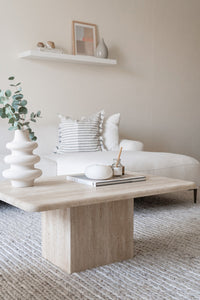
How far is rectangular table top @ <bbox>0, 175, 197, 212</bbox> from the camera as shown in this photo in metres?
1.55

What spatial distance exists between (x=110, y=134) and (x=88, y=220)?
212 cm

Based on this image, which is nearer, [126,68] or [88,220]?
[88,220]

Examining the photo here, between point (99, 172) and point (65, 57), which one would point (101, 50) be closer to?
point (65, 57)

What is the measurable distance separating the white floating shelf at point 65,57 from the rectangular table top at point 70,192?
2.16m

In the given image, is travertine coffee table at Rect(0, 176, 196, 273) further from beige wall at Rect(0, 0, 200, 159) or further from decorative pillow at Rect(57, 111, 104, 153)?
beige wall at Rect(0, 0, 200, 159)

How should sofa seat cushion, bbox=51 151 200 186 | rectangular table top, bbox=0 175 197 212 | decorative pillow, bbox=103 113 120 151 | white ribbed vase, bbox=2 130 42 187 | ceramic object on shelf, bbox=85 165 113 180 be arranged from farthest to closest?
1. decorative pillow, bbox=103 113 120 151
2. sofa seat cushion, bbox=51 151 200 186
3. ceramic object on shelf, bbox=85 165 113 180
4. white ribbed vase, bbox=2 130 42 187
5. rectangular table top, bbox=0 175 197 212

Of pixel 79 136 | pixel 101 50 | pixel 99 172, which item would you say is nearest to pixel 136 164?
pixel 79 136

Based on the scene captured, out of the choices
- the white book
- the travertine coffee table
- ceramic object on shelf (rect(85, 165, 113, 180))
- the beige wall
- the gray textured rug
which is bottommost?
the gray textured rug

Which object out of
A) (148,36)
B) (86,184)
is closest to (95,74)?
(148,36)

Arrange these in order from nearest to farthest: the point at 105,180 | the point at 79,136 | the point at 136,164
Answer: the point at 105,180, the point at 136,164, the point at 79,136

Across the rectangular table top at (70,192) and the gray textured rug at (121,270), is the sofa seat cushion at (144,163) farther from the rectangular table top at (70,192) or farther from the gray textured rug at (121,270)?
the rectangular table top at (70,192)

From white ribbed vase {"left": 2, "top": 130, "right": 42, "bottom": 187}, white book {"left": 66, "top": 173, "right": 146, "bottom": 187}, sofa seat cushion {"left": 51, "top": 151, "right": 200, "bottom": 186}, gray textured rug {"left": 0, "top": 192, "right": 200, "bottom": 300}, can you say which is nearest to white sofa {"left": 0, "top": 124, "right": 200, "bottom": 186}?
sofa seat cushion {"left": 51, "top": 151, "right": 200, "bottom": 186}

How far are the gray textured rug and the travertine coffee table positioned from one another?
58 millimetres

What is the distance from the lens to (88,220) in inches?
73.0
